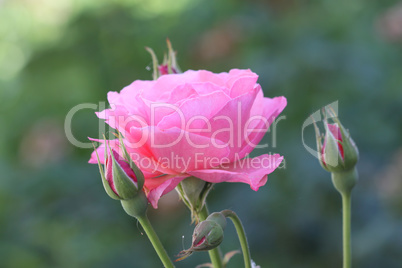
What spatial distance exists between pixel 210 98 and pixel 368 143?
1337 millimetres

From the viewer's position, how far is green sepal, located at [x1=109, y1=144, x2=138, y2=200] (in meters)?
0.54

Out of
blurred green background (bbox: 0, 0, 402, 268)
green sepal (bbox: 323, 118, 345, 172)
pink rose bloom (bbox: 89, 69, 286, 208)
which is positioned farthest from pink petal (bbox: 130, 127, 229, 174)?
blurred green background (bbox: 0, 0, 402, 268)

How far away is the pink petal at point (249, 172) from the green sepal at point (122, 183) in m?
0.07

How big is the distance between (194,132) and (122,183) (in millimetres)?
99

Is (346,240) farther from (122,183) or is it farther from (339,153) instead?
(122,183)

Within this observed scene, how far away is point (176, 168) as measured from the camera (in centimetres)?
56

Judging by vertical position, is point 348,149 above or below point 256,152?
below

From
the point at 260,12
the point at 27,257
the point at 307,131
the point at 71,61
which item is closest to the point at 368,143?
the point at 307,131

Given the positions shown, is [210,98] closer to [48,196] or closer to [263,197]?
[263,197]

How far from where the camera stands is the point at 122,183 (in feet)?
1.80

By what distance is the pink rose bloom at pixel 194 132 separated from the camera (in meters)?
0.54

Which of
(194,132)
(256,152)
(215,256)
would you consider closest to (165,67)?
(194,132)

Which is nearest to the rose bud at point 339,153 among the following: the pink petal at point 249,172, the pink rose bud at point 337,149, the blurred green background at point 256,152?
the pink rose bud at point 337,149

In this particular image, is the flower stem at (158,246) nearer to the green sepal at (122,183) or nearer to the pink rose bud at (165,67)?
the green sepal at (122,183)
